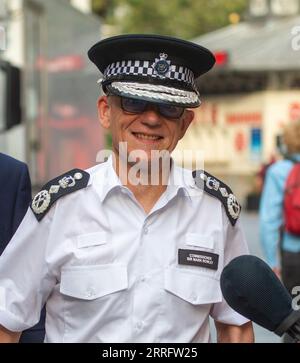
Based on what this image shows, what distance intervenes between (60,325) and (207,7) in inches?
1190

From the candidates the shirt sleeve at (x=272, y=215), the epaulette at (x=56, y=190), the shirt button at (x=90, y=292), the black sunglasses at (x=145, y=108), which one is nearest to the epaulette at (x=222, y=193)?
the black sunglasses at (x=145, y=108)

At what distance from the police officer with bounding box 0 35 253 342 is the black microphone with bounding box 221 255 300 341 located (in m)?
0.67

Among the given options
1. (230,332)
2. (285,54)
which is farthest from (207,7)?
(230,332)

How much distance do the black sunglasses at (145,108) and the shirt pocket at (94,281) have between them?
1.46ft

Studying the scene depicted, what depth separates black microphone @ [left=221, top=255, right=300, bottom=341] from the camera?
2.06 m

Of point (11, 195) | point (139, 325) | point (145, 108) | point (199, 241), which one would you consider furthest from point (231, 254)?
point (11, 195)

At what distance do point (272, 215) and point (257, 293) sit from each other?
480 centimetres

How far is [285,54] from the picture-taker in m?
26.3

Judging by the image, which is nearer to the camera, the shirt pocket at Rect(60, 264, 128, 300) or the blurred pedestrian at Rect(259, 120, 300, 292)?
the shirt pocket at Rect(60, 264, 128, 300)

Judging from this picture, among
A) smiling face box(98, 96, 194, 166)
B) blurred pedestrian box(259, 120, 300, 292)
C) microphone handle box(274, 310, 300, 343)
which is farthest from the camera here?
blurred pedestrian box(259, 120, 300, 292)

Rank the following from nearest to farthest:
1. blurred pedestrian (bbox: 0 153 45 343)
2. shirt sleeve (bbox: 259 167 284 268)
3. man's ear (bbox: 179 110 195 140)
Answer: man's ear (bbox: 179 110 195 140) < blurred pedestrian (bbox: 0 153 45 343) < shirt sleeve (bbox: 259 167 284 268)

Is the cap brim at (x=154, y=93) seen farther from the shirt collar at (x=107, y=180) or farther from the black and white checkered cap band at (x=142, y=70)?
the shirt collar at (x=107, y=180)

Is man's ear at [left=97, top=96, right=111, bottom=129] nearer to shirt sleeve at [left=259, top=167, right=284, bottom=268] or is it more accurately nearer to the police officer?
the police officer

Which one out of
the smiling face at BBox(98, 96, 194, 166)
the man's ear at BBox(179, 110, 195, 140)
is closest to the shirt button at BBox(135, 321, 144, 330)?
the smiling face at BBox(98, 96, 194, 166)
